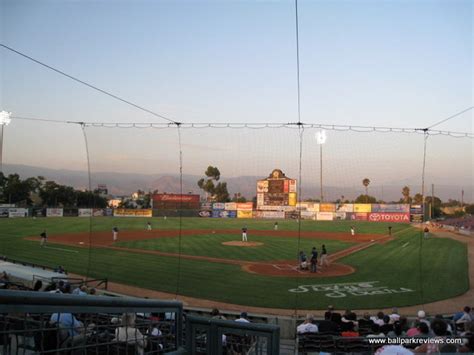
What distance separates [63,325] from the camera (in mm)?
2926

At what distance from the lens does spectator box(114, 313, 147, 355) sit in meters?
3.18

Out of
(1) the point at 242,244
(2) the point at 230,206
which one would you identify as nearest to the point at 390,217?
(2) the point at 230,206

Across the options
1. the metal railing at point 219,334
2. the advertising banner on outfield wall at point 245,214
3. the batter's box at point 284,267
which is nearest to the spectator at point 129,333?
the metal railing at point 219,334

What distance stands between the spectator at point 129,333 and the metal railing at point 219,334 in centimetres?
38

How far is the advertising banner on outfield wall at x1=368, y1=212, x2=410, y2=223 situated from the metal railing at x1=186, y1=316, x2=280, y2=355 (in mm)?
58210

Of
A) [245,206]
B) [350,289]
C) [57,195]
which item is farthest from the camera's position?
[57,195]

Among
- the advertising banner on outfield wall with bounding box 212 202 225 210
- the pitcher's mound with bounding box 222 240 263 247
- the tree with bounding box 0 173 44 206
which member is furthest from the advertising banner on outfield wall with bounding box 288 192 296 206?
the tree with bounding box 0 173 44 206

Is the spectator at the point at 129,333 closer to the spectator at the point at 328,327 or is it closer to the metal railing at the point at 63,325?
the metal railing at the point at 63,325

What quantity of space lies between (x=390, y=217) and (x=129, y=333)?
5954 centimetres

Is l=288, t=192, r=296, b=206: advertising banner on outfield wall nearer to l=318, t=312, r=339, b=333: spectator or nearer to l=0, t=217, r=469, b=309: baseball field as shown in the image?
l=0, t=217, r=469, b=309: baseball field

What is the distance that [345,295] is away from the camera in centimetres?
1648

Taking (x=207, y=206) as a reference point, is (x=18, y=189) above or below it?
above

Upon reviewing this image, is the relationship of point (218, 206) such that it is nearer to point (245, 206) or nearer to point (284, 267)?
point (245, 206)

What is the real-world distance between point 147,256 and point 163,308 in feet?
77.0
